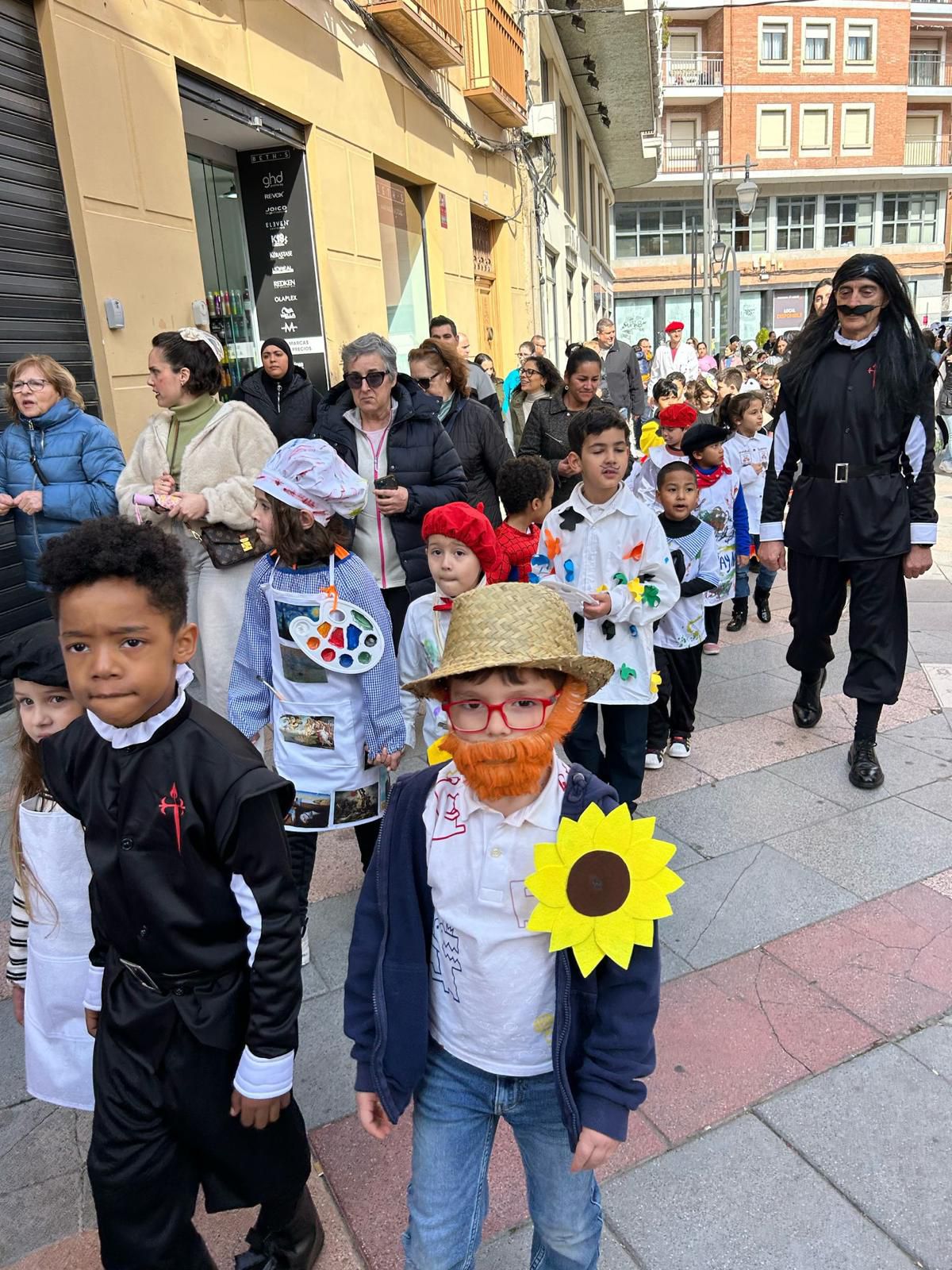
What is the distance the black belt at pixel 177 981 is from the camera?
5.49 feet

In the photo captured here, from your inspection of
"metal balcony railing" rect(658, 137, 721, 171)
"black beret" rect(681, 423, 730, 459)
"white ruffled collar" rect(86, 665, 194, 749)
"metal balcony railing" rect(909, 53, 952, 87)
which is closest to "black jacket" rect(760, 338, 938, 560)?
"black beret" rect(681, 423, 730, 459)

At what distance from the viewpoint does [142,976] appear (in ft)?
5.55

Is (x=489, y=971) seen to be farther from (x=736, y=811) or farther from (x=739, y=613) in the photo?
(x=739, y=613)

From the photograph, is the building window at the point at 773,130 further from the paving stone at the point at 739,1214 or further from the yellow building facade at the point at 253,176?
the paving stone at the point at 739,1214

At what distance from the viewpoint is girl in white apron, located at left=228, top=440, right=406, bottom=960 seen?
2.79 m

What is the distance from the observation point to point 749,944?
3014 millimetres

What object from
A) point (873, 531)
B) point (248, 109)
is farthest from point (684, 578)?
point (248, 109)

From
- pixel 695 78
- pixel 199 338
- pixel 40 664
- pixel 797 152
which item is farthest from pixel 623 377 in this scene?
pixel 695 78

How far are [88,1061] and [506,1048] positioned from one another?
→ 95cm

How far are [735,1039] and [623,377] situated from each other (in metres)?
8.85

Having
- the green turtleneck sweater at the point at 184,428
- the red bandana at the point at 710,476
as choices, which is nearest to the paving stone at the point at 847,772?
the red bandana at the point at 710,476

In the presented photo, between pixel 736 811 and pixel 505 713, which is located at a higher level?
pixel 505 713

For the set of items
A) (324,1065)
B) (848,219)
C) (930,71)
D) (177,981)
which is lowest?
(324,1065)

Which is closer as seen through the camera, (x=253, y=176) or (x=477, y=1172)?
(x=477, y=1172)
